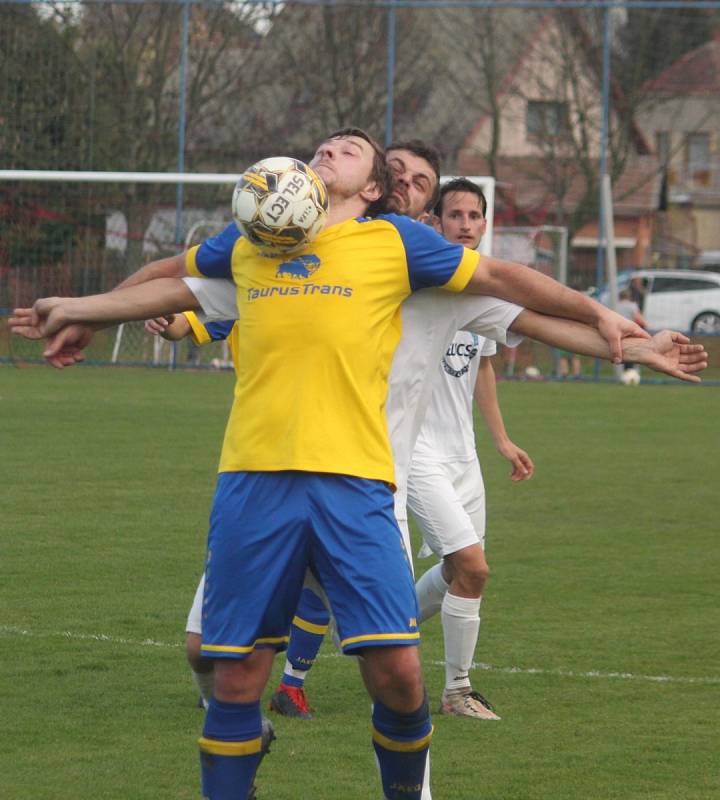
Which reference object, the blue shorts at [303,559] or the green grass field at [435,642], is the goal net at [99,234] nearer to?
the green grass field at [435,642]

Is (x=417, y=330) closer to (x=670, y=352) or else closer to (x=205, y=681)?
(x=670, y=352)

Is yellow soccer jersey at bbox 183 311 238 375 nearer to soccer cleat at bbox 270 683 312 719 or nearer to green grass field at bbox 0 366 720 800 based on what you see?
green grass field at bbox 0 366 720 800

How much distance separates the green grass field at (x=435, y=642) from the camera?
210 inches

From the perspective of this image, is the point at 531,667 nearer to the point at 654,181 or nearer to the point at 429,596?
the point at 429,596

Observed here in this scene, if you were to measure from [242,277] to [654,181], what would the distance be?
3436 cm

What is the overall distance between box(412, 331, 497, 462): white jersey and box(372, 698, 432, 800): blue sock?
2.28 metres

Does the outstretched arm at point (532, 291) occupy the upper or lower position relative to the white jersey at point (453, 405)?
upper

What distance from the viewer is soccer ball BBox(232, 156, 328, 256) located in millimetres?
4039

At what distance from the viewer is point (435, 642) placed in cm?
753

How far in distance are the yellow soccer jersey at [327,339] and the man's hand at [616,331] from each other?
38 centimetres

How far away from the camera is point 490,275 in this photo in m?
4.29

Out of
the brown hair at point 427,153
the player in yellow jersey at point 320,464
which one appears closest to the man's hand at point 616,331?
the player in yellow jersey at point 320,464

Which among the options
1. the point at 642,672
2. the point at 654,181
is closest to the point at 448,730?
the point at 642,672

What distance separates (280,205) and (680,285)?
2793 cm
